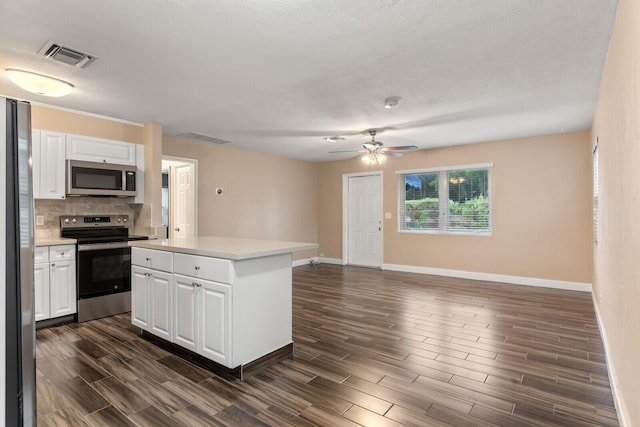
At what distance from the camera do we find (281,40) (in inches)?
94.4

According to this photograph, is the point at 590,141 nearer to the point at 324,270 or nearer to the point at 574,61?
the point at 574,61

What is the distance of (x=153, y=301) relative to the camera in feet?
10.0

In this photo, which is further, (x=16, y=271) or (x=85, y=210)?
(x=85, y=210)

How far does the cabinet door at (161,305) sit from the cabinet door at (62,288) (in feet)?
4.33

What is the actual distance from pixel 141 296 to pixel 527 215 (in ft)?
18.4

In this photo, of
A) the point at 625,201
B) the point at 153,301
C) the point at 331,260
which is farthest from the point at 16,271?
the point at 331,260

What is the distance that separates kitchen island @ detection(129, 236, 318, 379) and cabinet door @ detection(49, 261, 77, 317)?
4.22 ft

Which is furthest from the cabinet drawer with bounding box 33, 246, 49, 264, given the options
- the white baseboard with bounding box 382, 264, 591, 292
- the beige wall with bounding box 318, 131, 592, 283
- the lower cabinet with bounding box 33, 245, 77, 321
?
the beige wall with bounding box 318, 131, 592, 283

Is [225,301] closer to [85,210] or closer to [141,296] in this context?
[141,296]

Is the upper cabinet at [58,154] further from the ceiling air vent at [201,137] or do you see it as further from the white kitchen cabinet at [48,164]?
the ceiling air vent at [201,137]

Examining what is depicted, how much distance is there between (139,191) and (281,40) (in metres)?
3.12

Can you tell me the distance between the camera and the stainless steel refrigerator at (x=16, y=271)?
3.50 feet

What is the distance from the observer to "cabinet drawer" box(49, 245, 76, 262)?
11.8 ft

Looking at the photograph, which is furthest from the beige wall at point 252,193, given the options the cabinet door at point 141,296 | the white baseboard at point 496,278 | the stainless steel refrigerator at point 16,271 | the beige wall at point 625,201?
the beige wall at point 625,201
